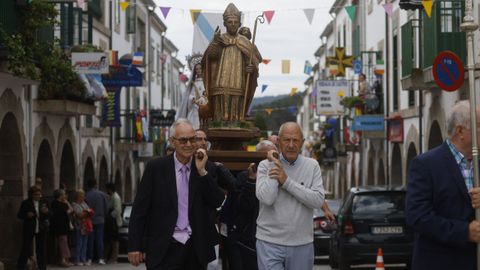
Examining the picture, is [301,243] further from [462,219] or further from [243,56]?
[243,56]

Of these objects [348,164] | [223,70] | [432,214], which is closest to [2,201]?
[223,70]

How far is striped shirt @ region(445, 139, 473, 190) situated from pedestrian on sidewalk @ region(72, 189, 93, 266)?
16487mm

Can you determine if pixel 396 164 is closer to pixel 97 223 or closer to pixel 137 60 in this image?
pixel 137 60

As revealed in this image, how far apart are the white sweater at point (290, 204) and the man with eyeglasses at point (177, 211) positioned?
43cm

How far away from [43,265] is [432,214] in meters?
14.2

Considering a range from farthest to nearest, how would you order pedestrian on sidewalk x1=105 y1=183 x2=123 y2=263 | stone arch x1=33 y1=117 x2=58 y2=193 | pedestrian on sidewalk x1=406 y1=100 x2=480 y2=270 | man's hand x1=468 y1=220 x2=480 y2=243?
stone arch x1=33 y1=117 x2=58 y2=193, pedestrian on sidewalk x1=105 y1=183 x2=123 y2=263, pedestrian on sidewalk x1=406 y1=100 x2=480 y2=270, man's hand x1=468 y1=220 x2=480 y2=243

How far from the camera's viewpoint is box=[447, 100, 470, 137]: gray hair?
6773mm

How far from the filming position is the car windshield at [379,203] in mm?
17500

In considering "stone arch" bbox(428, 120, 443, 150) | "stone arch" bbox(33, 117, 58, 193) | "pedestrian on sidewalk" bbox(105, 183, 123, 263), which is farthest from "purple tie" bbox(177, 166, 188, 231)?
"stone arch" bbox(428, 120, 443, 150)

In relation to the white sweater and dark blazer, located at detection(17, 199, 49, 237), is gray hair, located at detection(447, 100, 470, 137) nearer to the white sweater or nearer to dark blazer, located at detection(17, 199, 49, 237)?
the white sweater

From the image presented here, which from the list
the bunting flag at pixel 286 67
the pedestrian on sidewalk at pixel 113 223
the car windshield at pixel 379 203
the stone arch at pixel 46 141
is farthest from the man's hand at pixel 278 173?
the bunting flag at pixel 286 67

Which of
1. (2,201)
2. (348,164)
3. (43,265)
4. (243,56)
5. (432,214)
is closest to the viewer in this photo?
(432,214)

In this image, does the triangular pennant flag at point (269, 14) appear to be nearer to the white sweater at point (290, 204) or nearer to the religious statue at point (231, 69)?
the religious statue at point (231, 69)

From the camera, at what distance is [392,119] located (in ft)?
114
